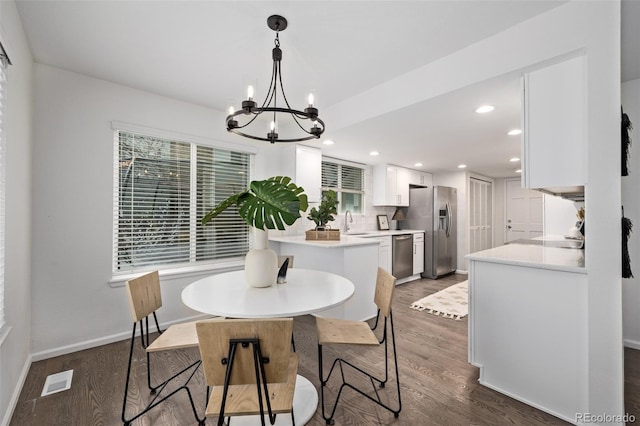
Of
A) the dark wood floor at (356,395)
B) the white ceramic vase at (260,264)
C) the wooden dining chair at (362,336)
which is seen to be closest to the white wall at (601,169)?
the dark wood floor at (356,395)

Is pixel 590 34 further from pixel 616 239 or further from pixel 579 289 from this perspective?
pixel 579 289

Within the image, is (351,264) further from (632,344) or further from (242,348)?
(632,344)

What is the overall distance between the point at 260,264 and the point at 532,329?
180cm

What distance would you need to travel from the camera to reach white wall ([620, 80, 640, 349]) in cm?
255

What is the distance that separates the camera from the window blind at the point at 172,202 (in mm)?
2863

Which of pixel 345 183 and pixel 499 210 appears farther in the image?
pixel 499 210

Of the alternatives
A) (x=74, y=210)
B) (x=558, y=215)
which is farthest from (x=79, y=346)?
(x=558, y=215)

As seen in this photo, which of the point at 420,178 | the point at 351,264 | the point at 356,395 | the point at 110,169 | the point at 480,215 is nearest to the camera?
the point at 356,395

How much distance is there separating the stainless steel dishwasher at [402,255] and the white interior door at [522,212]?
11.7 ft

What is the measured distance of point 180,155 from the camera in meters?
3.21

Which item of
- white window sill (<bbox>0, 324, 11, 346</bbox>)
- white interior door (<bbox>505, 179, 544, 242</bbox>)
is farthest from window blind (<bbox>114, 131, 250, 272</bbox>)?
white interior door (<bbox>505, 179, 544, 242</bbox>)

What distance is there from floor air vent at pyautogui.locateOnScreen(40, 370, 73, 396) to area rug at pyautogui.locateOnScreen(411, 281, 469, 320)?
11.4ft

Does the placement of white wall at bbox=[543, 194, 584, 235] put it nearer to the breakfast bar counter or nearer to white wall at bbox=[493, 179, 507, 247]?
the breakfast bar counter

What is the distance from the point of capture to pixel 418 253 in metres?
5.44
